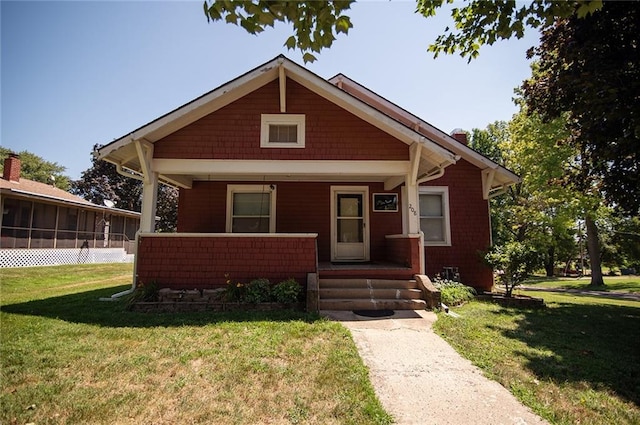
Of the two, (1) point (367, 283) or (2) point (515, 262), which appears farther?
(2) point (515, 262)

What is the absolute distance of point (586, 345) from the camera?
16.5ft

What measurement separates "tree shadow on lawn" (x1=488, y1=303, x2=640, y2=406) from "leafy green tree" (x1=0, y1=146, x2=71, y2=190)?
183 ft

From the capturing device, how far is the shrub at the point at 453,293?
769 cm

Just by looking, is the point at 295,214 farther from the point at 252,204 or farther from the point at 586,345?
the point at 586,345

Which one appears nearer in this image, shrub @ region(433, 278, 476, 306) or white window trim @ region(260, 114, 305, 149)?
shrub @ region(433, 278, 476, 306)

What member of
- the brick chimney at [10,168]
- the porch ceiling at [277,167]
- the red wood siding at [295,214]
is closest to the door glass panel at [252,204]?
the red wood siding at [295,214]

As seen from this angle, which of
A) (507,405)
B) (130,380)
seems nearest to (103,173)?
(130,380)

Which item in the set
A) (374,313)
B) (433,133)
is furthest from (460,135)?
(374,313)

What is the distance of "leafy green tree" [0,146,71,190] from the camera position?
4544cm

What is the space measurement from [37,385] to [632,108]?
1044 cm

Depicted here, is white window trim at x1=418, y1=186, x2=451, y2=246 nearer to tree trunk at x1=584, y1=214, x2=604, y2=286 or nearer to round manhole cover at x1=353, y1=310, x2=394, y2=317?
round manhole cover at x1=353, y1=310, x2=394, y2=317

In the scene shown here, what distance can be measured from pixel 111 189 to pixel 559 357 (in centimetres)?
4062

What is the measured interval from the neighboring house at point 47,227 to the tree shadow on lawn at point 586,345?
21.3m

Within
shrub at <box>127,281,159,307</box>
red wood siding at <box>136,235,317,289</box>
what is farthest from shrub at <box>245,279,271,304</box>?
shrub at <box>127,281,159,307</box>
